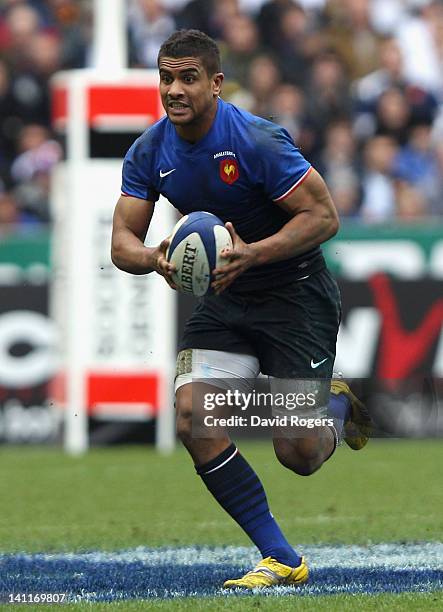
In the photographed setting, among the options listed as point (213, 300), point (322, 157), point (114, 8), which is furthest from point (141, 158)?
point (322, 157)

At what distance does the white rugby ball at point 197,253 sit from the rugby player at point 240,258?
36mm

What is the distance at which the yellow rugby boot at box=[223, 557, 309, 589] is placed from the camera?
5.70 m

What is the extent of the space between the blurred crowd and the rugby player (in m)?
7.60

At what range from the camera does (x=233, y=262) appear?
5570mm

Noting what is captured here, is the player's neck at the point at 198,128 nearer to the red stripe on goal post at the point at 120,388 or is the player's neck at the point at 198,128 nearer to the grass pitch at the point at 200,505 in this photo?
the grass pitch at the point at 200,505

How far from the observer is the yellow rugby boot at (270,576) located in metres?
5.70

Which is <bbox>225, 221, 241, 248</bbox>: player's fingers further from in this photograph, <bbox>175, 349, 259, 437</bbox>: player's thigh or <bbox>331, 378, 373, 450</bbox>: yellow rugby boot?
<bbox>331, 378, 373, 450</bbox>: yellow rugby boot

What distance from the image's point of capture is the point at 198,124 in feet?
18.9

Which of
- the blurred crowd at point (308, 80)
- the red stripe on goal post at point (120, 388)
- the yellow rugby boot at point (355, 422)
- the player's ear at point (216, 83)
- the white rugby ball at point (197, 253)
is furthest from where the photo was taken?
the blurred crowd at point (308, 80)

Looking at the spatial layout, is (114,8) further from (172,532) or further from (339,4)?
(172,532)

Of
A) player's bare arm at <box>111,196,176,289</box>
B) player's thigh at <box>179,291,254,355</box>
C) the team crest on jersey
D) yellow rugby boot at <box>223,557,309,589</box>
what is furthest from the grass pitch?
the team crest on jersey

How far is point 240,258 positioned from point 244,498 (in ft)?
3.30

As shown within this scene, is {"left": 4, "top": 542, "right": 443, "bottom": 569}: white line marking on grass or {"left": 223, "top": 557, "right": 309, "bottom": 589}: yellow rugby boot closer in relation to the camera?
{"left": 223, "top": 557, "right": 309, "bottom": 589}: yellow rugby boot

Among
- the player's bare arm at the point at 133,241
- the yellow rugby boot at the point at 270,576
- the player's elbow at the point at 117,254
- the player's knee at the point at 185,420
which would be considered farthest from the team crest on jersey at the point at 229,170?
the yellow rugby boot at the point at 270,576
